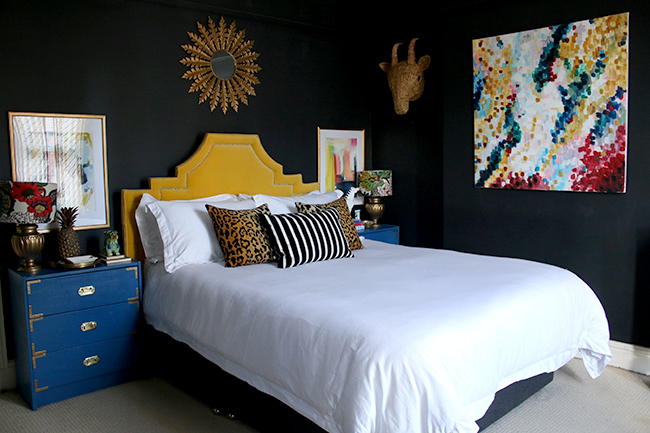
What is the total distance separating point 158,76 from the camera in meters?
3.83

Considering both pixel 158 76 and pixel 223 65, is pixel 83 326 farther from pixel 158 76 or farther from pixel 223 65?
pixel 223 65

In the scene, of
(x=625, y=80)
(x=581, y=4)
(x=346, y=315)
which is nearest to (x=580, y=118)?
(x=625, y=80)

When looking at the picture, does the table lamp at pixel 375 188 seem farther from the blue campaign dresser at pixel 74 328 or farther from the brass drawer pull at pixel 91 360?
the brass drawer pull at pixel 91 360

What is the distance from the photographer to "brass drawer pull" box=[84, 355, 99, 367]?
125 inches

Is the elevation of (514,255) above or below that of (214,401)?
above

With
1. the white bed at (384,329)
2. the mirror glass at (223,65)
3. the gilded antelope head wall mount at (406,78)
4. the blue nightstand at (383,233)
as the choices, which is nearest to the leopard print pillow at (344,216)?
the white bed at (384,329)

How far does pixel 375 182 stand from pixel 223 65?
1.71 m

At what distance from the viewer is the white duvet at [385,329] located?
1906 millimetres

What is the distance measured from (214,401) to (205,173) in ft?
5.77

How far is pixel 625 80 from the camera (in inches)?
133

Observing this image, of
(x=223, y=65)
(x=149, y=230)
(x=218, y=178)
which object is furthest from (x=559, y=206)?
(x=149, y=230)

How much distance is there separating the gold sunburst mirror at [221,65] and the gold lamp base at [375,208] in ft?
4.97

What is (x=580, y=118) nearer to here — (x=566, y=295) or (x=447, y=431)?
(x=566, y=295)

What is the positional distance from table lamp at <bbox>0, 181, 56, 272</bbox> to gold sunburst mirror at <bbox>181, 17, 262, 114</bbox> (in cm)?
142
